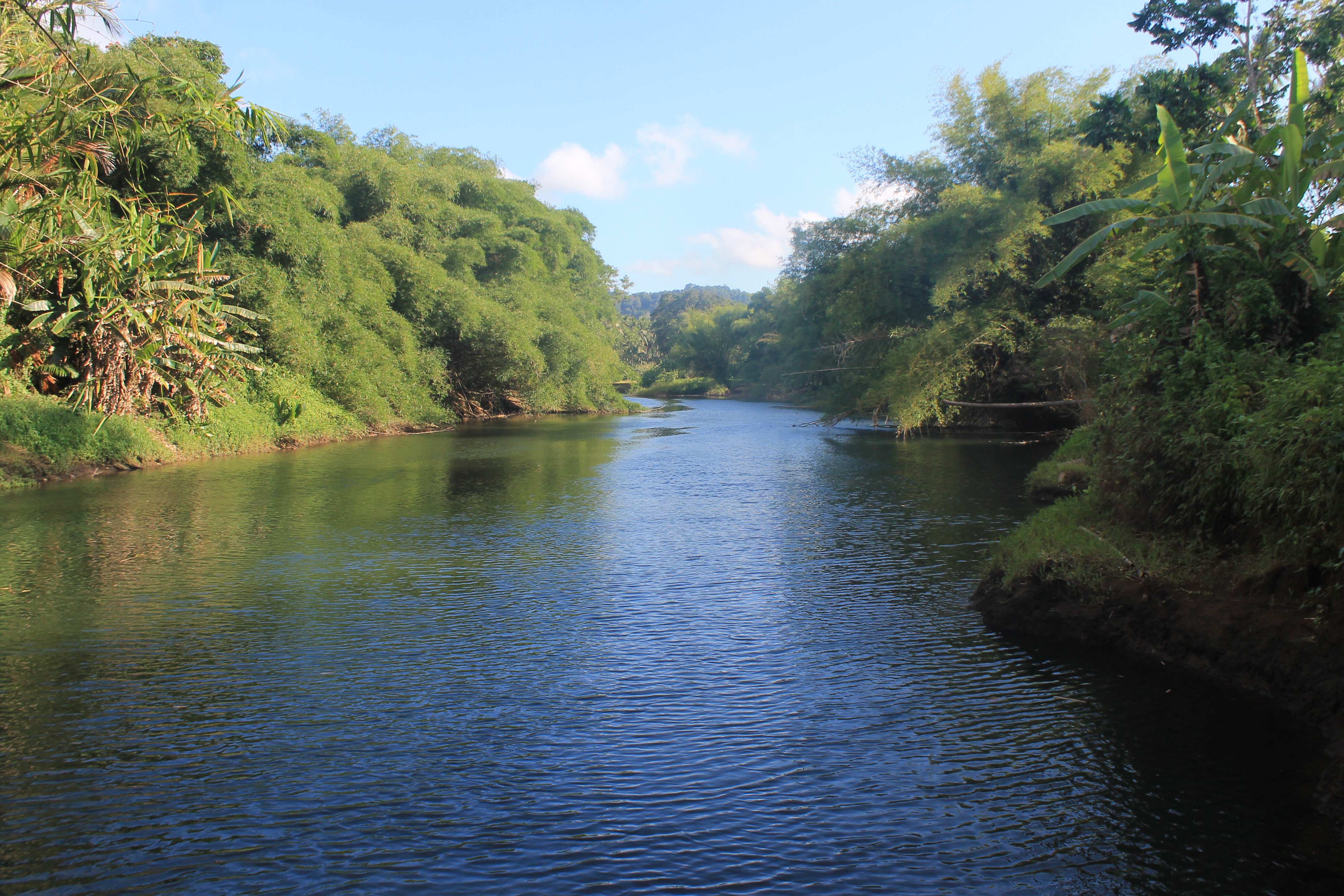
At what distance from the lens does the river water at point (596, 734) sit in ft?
14.7

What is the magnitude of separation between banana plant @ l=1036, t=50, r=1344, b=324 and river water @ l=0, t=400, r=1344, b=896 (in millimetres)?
3749

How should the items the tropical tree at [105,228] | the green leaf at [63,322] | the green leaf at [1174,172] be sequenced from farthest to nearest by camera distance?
the green leaf at [63,322], the tropical tree at [105,228], the green leaf at [1174,172]

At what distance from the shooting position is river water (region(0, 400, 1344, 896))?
4477mm

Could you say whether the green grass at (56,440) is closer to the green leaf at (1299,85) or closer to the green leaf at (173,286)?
the green leaf at (173,286)

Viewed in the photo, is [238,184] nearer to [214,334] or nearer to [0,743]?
[214,334]

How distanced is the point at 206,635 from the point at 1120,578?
815 cm

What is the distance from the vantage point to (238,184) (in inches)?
942

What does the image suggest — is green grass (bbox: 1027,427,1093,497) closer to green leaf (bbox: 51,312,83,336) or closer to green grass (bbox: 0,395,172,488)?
green grass (bbox: 0,395,172,488)

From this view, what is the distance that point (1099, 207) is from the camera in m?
8.63

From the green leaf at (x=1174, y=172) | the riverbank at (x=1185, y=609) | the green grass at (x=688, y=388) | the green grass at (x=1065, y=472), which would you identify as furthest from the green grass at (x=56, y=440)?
the green grass at (x=688, y=388)

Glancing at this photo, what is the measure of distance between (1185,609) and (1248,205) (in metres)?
3.46

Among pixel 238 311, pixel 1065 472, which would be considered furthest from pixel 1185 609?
pixel 238 311

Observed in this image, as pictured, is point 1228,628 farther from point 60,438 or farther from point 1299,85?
point 60,438

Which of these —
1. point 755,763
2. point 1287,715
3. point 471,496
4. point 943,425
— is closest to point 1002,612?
point 1287,715
